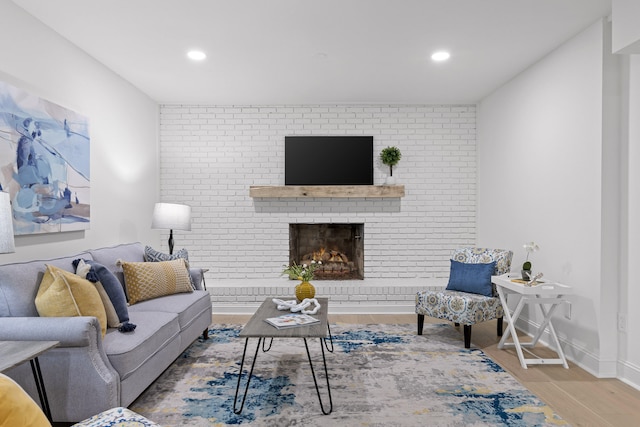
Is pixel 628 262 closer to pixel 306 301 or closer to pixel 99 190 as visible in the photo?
pixel 306 301

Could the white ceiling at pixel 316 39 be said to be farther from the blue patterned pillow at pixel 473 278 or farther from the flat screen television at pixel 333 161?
the blue patterned pillow at pixel 473 278

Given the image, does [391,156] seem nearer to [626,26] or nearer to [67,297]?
[626,26]

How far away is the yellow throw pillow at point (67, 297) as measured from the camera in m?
2.29

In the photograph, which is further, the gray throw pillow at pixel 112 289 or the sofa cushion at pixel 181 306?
the sofa cushion at pixel 181 306

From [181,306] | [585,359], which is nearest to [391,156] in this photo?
[585,359]

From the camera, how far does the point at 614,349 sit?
299 centimetres

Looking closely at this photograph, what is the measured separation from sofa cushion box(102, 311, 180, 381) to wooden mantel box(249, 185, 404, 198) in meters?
2.44

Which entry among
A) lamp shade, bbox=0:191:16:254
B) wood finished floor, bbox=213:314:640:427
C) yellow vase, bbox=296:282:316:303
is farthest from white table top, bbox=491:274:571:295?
lamp shade, bbox=0:191:16:254

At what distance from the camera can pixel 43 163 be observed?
3.02 metres

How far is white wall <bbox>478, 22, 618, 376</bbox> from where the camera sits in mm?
3016

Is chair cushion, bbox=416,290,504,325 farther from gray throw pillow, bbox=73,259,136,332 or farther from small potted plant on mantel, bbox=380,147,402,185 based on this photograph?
gray throw pillow, bbox=73,259,136,332

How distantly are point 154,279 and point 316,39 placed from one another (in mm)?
2440

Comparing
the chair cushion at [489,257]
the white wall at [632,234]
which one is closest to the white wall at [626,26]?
the white wall at [632,234]

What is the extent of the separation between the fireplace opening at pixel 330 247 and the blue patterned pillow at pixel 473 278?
1.67 m
